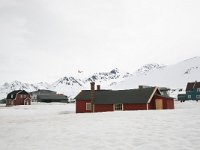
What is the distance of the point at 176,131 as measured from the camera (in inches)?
570

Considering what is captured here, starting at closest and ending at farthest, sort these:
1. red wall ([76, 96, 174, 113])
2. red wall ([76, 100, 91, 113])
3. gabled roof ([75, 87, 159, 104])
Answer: red wall ([76, 96, 174, 113])
gabled roof ([75, 87, 159, 104])
red wall ([76, 100, 91, 113])

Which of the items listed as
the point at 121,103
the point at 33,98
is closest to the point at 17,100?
the point at 33,98

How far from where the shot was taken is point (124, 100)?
42438 millimetres

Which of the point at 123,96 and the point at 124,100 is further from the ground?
the point at 123,96

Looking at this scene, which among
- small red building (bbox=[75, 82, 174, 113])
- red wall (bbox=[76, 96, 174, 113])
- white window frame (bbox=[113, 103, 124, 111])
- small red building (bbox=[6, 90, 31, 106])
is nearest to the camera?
red wall (bbox=[76, 96, 174, 113])

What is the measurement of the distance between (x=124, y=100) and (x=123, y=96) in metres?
1.31

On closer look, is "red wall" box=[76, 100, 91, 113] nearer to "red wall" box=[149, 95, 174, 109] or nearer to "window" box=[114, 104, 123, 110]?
"window" box=[114, 104, 123, 110]

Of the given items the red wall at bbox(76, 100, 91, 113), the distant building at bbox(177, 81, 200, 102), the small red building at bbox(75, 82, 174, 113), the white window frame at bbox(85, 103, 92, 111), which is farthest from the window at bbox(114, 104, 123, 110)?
the distant building at bbox(177, 81, 200, 102)

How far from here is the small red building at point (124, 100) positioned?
4068 cm

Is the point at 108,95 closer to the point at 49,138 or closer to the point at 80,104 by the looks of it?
the point at 80,104

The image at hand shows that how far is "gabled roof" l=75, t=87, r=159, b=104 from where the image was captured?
40875 mm

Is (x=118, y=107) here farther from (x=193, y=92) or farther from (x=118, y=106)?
(x=193, y=92)

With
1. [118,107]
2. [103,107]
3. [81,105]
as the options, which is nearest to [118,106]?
[118,107]

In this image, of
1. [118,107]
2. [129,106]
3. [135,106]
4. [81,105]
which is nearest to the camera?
[135,106]
